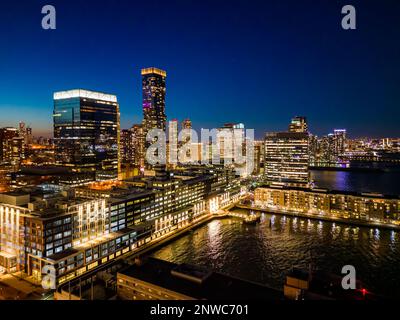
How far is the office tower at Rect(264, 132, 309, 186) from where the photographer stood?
60.5 meters

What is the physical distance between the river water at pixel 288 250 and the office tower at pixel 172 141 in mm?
72114

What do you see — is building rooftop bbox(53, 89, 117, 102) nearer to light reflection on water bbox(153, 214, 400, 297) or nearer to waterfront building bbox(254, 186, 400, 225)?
waterfront building bbox(254, 186, 400, 225)

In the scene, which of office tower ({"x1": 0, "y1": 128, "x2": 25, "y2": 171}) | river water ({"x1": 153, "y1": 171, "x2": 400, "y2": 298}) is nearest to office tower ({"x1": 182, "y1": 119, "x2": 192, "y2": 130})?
office tower ({"x1": 0, "y1": 128, "x2": 25, "y2": 171})

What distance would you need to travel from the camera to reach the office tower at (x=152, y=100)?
107 meters

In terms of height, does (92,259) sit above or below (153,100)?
below

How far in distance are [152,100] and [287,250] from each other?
9056 cm

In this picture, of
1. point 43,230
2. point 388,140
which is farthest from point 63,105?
point 388,140

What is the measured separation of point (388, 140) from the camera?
18588 centimetres

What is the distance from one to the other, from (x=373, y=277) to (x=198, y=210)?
A: 21927 millimetres

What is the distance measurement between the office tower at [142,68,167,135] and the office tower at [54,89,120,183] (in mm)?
43948

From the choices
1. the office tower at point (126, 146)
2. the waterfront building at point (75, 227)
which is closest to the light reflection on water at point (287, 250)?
the waterfront building at point (75, 227)

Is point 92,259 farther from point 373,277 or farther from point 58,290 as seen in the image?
point 373,277

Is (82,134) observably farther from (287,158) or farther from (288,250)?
(288,250)

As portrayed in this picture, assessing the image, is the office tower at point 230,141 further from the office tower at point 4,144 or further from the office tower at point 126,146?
the office tower at point 4,144
